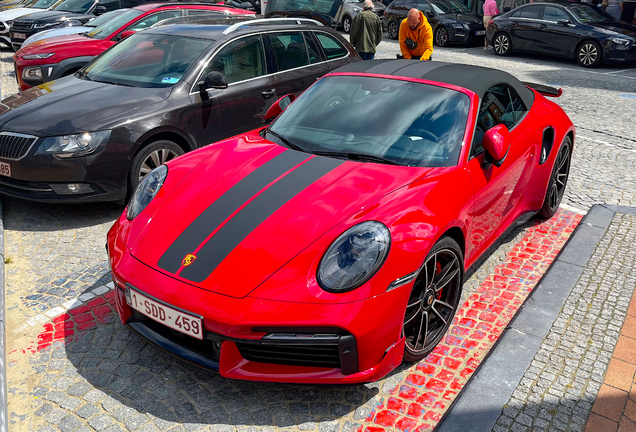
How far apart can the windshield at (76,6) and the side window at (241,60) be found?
9821 millimetres

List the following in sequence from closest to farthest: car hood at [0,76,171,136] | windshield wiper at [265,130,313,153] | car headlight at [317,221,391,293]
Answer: car headlight at [317,221,391,293] → windshield wiper at [265,130,313,153] → car hood at [0,76,171,136]

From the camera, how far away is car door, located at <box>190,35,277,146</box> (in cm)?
583

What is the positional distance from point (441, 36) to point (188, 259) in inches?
632

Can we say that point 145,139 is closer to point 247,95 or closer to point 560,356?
point 247,95

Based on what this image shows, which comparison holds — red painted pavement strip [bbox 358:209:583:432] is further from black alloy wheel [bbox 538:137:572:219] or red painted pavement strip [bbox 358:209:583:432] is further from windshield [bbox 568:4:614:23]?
windshield [bbox 568:4:614:23]

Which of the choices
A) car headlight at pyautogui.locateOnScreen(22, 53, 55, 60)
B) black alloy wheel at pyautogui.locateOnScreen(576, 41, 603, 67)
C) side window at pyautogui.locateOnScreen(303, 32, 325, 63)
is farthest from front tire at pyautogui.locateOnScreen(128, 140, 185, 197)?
black alloy wheel at pyautogui.locateOnScreen(576, 41, 603, 67)

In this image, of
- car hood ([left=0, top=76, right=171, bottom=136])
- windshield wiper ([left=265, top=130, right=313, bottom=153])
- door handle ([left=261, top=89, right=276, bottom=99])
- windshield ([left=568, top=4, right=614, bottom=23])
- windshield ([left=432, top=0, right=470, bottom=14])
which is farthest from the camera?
windshield ([left=432, top=0, right=470, bottom=14])

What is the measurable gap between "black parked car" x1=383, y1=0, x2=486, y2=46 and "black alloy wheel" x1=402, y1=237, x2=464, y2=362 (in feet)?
49.2

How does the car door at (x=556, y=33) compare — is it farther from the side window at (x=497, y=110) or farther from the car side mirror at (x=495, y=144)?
the car side mirror at (x=495, y=144)

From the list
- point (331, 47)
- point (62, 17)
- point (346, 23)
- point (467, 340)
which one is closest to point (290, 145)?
point (467, 340)

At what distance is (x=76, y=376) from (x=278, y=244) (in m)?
1.38

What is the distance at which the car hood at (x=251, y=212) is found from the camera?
9.52 ft

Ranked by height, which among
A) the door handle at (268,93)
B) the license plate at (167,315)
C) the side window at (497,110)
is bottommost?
the license plate at (167,315)

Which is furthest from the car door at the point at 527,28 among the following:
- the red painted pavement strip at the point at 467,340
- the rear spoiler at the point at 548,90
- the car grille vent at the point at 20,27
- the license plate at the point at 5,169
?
the license plate at the point at 5,169
